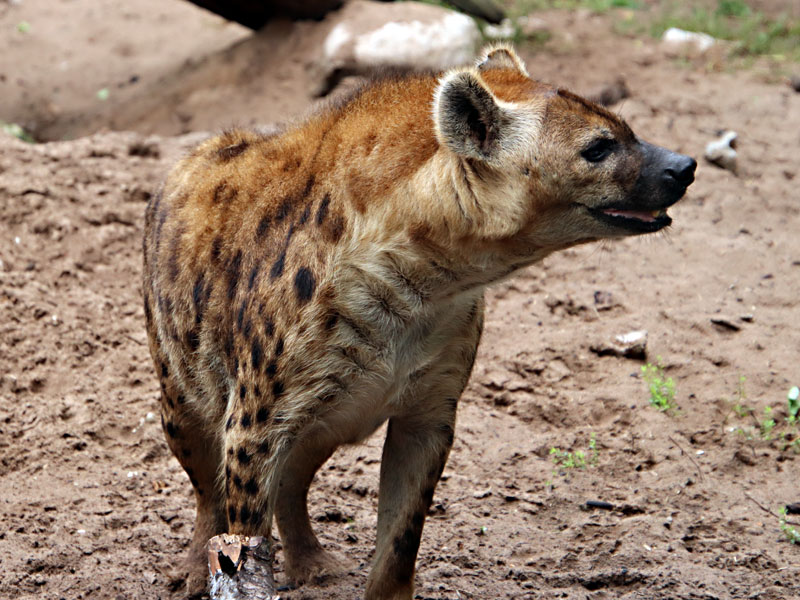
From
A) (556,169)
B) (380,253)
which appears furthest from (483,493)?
(556,169)

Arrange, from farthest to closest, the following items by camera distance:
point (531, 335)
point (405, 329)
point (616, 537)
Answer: point (531, 335), point (616, 537), point (405, 329)

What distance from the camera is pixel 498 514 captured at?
4246 mm

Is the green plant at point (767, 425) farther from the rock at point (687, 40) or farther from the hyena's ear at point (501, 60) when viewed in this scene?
the rock at point (687, 40)

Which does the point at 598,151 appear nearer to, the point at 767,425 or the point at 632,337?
the point at 767,425

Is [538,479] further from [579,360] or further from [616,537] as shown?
[579,360]

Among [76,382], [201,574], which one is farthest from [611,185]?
[76,382]

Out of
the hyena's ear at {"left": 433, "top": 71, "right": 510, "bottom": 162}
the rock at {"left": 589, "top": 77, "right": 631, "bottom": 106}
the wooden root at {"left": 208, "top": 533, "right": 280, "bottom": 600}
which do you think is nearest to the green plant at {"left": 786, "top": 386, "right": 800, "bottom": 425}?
the hyena's ear at {"left": 433, "top": 71, "right": 510, "bottom": 162}

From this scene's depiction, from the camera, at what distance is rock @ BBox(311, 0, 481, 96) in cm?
772

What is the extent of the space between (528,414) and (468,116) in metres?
2.22

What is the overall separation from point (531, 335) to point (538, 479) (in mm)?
1082

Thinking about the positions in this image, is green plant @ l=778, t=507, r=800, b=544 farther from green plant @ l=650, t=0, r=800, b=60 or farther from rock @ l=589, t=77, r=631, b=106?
green plant @ l=650, t=0, r=800, b=60

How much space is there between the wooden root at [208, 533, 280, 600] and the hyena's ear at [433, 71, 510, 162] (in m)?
1.26

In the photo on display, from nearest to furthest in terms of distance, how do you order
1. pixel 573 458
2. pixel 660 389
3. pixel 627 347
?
pixel 573 458 < pixel 660 389 < pixel 627 347

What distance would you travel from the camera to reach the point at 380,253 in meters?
3.08
